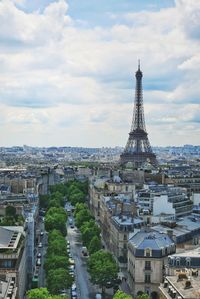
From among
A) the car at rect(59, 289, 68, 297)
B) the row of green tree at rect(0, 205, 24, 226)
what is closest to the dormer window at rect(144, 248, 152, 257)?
the car at rect(59, 289, 68, 297)

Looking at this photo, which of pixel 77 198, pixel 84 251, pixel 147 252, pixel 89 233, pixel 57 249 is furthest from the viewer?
pixel 77 198

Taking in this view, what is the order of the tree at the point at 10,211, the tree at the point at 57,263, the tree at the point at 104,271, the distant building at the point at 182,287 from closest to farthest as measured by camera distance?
A: 1. the distant building at the point at 182,287
2. the tree at the point at 104,271
3. the tree at the point at 57,263
4. the tree at the point at 10,211

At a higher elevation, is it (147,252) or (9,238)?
(9,238)

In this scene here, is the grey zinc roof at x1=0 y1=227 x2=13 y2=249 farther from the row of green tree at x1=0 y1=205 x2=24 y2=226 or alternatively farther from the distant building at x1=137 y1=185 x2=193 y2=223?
the distant building at x1=137 y1=185 x2=193 y2=223

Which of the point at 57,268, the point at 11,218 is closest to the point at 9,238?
the point at 57,268

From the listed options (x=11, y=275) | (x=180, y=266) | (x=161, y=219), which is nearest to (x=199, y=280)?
(x=180, y=266)

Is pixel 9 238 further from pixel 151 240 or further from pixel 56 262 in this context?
pixel 151 240

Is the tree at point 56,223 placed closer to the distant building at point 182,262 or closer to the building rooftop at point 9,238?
the building rooftop at point 9,238

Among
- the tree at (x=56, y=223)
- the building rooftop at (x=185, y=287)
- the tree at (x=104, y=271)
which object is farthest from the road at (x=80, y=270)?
the building rooftop at (x=185, y=287)
